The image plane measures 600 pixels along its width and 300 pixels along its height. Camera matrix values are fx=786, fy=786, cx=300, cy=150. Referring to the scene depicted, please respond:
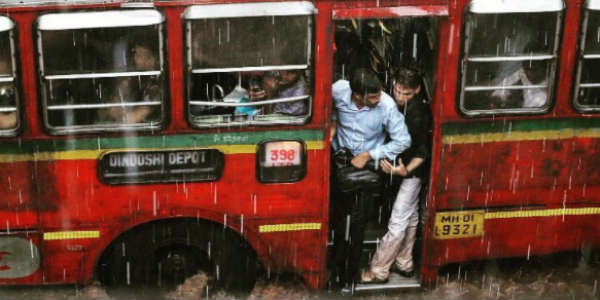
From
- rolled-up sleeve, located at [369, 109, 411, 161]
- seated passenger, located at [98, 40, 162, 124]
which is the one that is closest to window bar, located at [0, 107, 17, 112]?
seated passenger, located at [98, 40, 162, 124]

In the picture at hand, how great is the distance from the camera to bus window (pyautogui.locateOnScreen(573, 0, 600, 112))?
6.09 metres

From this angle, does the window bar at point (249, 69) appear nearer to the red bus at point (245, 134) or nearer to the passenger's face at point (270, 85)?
the red bus at point (245, 134)

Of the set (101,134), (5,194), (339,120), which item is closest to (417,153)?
(339,120)

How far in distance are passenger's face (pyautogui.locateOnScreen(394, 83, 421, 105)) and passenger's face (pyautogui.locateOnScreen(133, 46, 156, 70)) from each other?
6.45 ft

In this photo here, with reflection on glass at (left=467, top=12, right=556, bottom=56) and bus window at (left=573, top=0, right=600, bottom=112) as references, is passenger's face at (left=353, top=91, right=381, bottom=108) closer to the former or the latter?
reflection on glass at (left=467, top=12, right=556, bottom=56)

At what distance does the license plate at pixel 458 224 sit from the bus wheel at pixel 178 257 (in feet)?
5.14

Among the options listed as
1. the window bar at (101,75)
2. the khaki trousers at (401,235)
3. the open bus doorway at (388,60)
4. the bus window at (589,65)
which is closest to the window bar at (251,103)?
the window bar at (101,75)

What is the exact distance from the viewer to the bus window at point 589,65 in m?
6.09

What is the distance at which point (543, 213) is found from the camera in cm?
657

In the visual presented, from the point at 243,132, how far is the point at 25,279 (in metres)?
2.10

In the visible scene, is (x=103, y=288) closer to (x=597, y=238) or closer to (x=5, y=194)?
(x=5, y=194)

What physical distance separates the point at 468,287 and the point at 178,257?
101 inches

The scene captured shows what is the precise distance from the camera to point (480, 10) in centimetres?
591

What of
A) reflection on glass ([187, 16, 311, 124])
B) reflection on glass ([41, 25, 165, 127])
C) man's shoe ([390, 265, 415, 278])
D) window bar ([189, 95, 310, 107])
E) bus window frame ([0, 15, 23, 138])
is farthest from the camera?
man's shoe ([390, 265, 415, 278])
